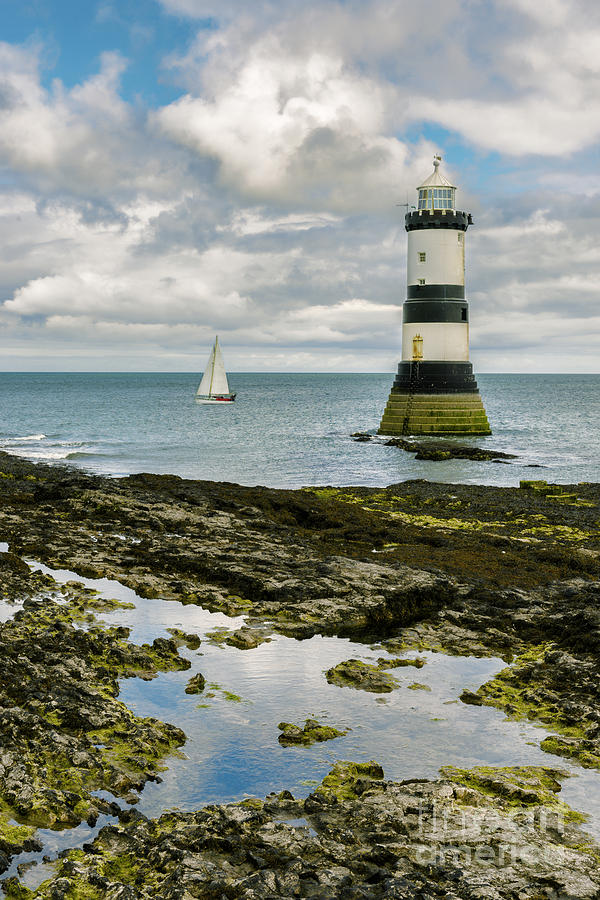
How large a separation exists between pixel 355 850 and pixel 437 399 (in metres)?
46.1

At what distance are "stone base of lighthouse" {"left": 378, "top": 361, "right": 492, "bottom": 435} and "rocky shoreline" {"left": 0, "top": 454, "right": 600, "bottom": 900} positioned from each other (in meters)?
27.5

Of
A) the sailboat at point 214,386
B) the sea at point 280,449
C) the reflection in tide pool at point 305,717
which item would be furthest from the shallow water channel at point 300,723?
the sailboat at point 214,386

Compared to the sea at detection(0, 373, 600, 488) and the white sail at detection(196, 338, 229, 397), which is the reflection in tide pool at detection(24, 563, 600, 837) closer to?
the sea at detection(0, 373, 600, 488)

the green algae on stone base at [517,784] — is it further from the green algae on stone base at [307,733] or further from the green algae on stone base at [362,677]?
the green algae on stone base at [362,677]

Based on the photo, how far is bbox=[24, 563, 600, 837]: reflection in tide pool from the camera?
8.12 m

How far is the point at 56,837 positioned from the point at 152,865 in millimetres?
1074

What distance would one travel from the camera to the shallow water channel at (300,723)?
7.97 metres

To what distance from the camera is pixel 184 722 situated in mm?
9484

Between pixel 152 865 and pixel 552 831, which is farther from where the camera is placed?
pixel 552 831

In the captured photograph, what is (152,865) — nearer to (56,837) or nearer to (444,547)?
(56,837)

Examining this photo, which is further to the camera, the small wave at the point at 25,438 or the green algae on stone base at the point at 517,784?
the small wave at the point at 25,438

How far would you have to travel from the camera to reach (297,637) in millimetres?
12500

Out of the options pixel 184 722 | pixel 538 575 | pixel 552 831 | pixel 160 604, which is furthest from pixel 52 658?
pixel 538 575

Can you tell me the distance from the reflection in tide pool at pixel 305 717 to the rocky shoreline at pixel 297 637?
0.26 metres
